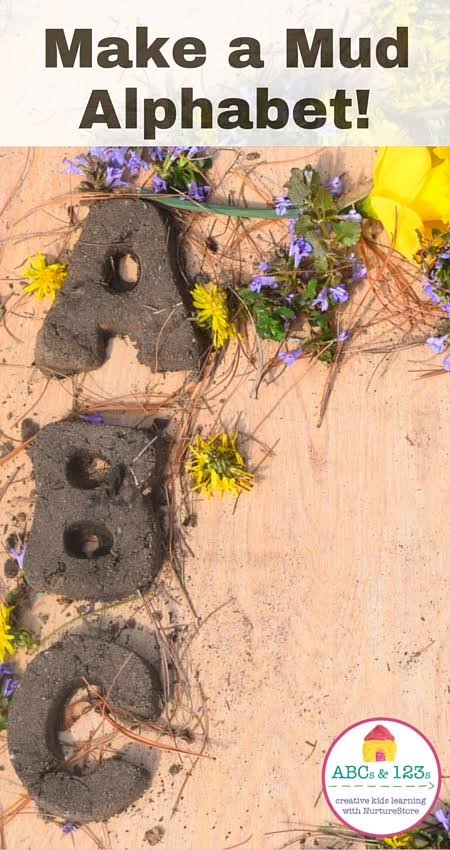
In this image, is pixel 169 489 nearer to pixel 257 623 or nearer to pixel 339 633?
pixel 257 623

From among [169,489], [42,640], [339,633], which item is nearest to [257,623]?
[339,633]

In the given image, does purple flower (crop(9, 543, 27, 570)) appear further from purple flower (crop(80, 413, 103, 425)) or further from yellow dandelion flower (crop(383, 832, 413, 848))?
yellow dandelion flower (crop(383, 832, 413, 848))

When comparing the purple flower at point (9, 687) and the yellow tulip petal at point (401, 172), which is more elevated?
the yellow tulip petal at point (401, 172)

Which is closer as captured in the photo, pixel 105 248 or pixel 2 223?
pixel 105 248

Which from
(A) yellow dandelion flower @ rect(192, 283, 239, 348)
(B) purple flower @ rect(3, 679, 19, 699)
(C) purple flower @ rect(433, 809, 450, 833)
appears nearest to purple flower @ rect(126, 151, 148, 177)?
(A) yellow dandelion flower @ rect(192, 283, 239, 348)

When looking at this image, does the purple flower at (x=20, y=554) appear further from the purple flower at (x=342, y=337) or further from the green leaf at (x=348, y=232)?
the green leaf at (x=348, y=232)

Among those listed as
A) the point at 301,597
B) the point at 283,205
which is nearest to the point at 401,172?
the point at 283,205

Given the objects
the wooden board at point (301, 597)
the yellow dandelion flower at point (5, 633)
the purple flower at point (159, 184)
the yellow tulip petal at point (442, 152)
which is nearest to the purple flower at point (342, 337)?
the wooden board at point (301, 597)
